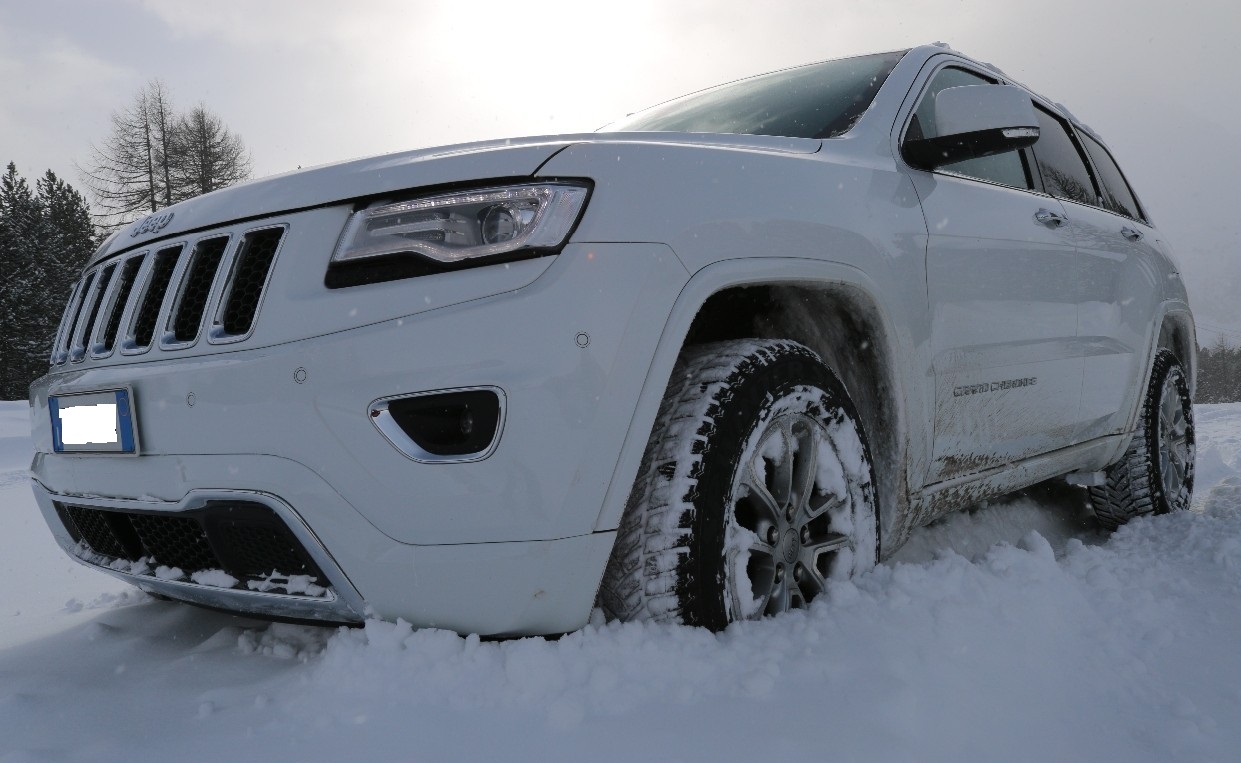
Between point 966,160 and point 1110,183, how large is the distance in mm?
2030

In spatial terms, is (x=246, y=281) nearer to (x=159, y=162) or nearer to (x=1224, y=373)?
(x=159, y=162)

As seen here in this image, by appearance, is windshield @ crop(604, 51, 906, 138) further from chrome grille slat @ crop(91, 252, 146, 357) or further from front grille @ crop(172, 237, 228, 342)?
chrome grille slat @ crop(91, 252, 146, 357)

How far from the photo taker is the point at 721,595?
5.46 feet

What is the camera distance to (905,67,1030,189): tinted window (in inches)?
103

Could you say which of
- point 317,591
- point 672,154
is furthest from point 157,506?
point 672,154

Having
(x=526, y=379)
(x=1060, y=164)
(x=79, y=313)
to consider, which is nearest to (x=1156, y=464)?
(x=1060, y=164)

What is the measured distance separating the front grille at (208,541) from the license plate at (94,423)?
14 cm

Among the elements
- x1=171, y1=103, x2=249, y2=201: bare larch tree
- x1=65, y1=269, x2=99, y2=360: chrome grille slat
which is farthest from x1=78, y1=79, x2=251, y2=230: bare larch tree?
x1=65, y1=269, x2=99, y2=360: chrome grille slat

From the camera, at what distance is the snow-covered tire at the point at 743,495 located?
1.61 meters

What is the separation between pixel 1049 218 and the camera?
115 inches

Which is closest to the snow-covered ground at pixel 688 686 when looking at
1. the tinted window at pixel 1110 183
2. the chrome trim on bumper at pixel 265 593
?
the chrome trim on bumper at pixel 265 593

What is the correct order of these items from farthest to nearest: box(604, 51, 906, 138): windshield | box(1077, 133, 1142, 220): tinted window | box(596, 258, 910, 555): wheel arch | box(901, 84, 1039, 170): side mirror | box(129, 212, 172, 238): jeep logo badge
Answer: box(1077, 133, 1142, 220): tinted window → box(604, 51, 906, 138): windshield → box(901, 84, 1039, 170): side mirror → box(129, 212, 172, 238): jeep logo badge → box(596, 258, 910, 555): wheel arch

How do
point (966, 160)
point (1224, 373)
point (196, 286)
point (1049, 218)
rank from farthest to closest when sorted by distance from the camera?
point (1224, 373)
point (1049, 218)
point (966, 160)
point (196, 286)

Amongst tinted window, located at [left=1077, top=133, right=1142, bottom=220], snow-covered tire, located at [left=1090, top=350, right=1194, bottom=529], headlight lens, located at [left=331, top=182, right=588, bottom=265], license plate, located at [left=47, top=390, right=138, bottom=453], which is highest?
headlight lens, located at [left=331, top=182, right=588, bottom=265]
